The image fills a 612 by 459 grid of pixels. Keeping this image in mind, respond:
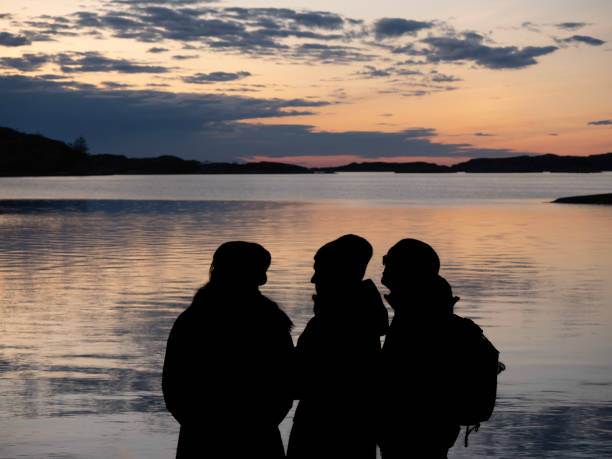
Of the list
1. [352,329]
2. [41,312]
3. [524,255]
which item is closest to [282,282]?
[41,312]

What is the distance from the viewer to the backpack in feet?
13.0

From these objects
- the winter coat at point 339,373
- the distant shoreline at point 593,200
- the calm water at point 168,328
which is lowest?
the calm water at point 168,328

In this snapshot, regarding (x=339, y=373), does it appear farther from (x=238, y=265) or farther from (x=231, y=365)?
(x=238, y=265)

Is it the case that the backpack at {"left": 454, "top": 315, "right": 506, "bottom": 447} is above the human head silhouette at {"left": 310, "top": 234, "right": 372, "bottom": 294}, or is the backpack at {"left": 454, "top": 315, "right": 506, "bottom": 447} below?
below

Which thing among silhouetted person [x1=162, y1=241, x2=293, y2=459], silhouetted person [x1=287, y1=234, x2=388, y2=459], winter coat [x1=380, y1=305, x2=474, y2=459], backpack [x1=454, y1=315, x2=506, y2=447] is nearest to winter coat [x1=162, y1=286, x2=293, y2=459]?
silhouetted person [x1=162, y1=241, x2=293, y2=459]

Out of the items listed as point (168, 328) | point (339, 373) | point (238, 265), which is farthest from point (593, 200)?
point (238, 265)

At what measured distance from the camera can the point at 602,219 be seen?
48.2 m

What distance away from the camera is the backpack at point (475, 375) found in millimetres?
3953

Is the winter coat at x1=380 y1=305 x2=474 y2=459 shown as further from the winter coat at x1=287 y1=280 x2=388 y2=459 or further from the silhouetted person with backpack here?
the winter coat at x1=287 y1=280 x2=388 y2=459

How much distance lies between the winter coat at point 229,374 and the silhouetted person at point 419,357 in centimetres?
56

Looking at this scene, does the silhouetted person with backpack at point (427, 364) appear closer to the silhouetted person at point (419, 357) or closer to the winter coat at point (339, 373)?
the silhouetted person at point (419, 357)

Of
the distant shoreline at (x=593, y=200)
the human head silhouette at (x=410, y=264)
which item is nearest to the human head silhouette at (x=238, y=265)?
the human head silhouette at (x=410, y=264)

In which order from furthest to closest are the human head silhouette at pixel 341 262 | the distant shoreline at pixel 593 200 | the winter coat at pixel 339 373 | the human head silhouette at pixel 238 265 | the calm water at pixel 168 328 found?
1. the distant shoreline at pixel 593 200
2. the calm water at pixel 168 328
3. the winter coat at pixel 339 373
4. the human head silhouette at pixel 341 262
5. the human head silhouette at pixel 238 265

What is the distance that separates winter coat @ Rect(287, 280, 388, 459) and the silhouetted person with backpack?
0.57ft
